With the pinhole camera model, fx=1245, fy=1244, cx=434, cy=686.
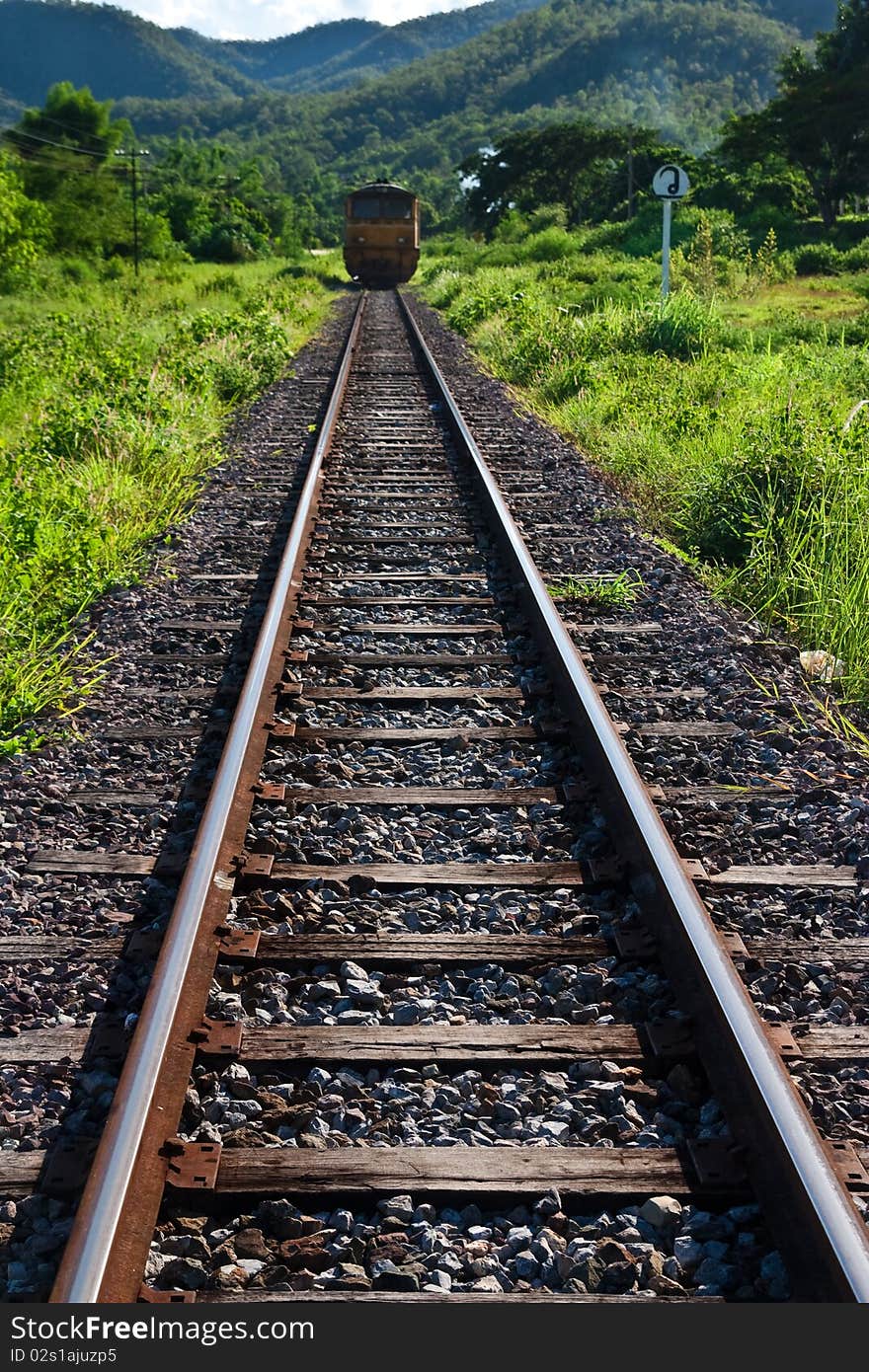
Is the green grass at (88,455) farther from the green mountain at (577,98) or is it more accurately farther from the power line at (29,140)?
the green mountain at (577,98)

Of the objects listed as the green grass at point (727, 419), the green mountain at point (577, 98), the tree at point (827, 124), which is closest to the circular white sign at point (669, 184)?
the green grass at point (727, 419)

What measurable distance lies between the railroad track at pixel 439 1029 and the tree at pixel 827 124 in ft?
119

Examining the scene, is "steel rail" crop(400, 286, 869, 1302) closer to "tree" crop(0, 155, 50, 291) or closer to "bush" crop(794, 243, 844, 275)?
"bush" crop(794, 243, 844, 275)

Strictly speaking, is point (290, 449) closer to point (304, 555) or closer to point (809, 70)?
point (304, 555)

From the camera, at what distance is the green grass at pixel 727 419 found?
5.71 m

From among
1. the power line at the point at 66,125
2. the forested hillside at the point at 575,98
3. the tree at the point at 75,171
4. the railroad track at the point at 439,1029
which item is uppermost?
the forested hillside at the point at 575,98

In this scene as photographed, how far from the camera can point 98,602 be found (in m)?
5.76

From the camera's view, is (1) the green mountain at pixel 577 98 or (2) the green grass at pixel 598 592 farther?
(1) the green mountain at pixel 577 98

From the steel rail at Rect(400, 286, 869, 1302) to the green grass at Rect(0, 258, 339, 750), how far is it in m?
2.05

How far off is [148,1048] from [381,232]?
33.8m

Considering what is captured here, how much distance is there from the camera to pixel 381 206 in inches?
1312

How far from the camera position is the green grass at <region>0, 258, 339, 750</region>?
504 cm

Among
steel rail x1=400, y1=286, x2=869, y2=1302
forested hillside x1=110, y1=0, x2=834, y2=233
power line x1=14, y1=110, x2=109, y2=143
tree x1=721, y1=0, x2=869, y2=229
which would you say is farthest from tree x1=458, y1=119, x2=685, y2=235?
forested hillside x1=110, y1=0, x2=834, y2=233

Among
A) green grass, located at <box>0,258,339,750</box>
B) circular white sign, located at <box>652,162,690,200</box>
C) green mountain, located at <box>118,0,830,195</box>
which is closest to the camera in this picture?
green grass, located at <box>0,258,339,750</box>
